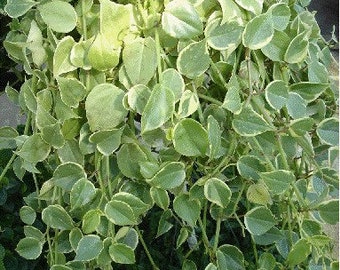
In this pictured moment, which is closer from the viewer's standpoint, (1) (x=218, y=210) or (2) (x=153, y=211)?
(1) (x=218, y=210)

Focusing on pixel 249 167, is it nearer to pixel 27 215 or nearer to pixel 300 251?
pixel 300 251

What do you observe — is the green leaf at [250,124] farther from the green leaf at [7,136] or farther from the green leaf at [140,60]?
the green leaf at [7,136]

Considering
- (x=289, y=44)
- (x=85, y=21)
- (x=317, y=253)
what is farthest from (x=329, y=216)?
(x=85, y=21)

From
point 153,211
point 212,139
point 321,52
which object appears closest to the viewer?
point 212,139

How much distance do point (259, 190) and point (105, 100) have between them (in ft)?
0.45

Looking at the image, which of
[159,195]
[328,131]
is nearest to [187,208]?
[159,195]

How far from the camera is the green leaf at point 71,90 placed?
0.41 meters

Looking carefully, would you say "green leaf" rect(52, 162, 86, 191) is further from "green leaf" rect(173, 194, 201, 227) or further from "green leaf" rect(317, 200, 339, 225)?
"green leaf" rect(317, 200, 339, 225)

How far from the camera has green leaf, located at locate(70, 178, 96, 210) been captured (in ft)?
1.37

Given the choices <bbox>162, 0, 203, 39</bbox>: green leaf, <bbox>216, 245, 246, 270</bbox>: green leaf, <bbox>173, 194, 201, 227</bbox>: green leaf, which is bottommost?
<bbox>216, 245, 246, 270</bbox>: green leaf

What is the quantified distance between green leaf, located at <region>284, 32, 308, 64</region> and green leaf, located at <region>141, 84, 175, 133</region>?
0.11 meters

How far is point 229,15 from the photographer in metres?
0.41

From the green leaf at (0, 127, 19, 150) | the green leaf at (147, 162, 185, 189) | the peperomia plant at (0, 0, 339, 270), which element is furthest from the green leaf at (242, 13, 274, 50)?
the green leaf at (0, 127, 19, 150)

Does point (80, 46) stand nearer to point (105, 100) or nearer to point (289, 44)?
point (105, 100)
